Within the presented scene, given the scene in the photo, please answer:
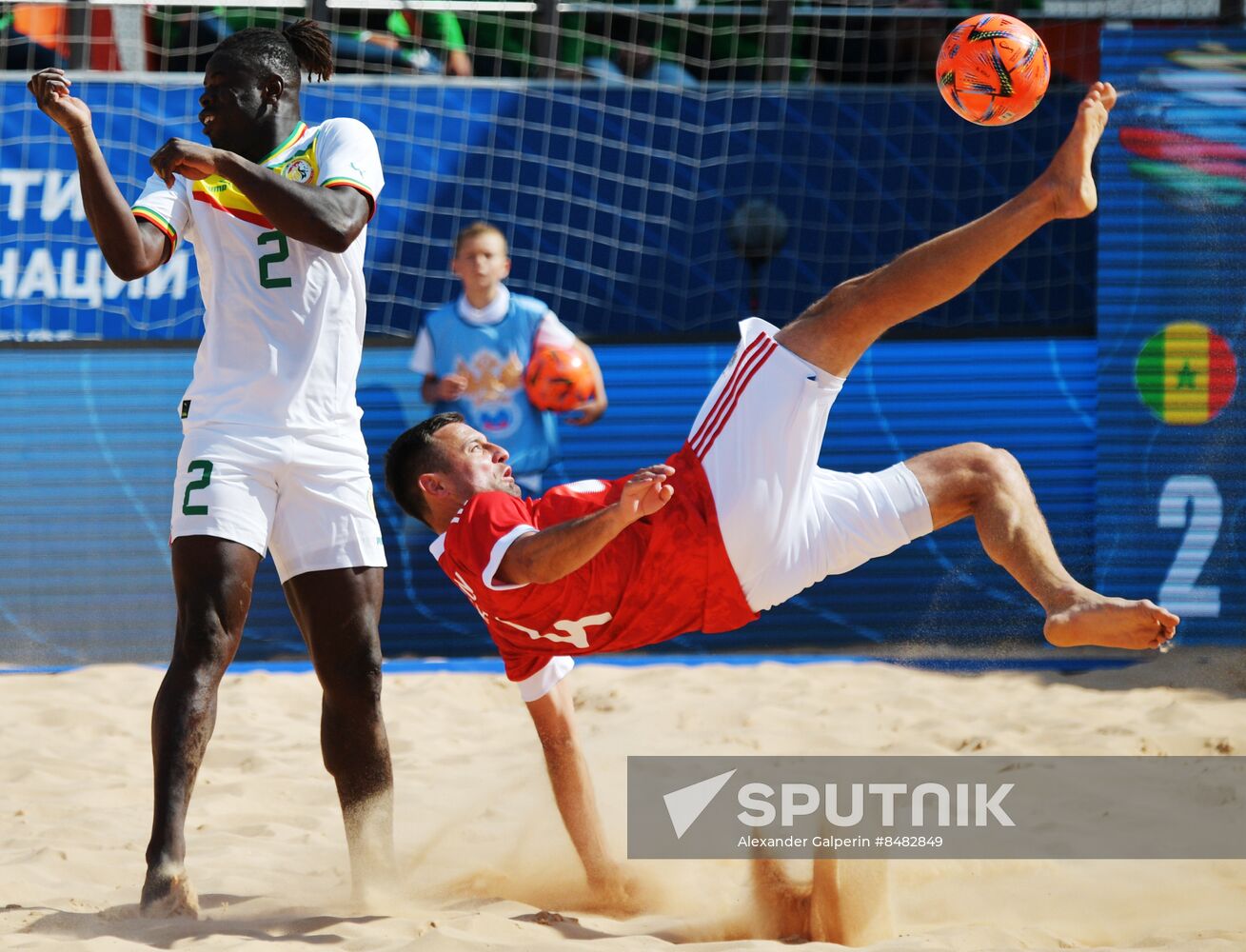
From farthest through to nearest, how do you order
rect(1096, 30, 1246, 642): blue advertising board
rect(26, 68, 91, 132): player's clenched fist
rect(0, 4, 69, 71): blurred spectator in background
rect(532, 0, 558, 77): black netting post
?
rect(532, 0, 558, 77): black netting post < rect(0, 4, 69, 71): blurred spectator in background < rect(1096, 30, 1246, 642): blue advertising board < rect(26, 68, 91, 132): player's clenched fist

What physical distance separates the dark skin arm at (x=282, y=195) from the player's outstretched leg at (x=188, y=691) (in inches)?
28.7

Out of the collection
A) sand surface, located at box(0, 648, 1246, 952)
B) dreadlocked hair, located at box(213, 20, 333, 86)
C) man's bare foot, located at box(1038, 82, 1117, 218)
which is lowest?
sand surface, located at box(0, 648, 1246, 952)

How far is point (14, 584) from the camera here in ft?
22.3

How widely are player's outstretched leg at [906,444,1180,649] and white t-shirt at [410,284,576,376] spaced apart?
3152 millimetres

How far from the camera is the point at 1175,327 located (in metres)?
6.76

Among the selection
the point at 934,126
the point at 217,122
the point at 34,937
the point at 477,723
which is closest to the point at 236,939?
the point at 34,937

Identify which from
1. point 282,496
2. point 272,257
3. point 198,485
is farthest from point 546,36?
point 198,485

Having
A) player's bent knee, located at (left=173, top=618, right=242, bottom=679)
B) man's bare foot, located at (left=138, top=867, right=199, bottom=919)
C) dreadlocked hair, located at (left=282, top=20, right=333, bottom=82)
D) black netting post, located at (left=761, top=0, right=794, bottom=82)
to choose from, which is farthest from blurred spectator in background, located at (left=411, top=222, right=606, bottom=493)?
man's bare foot, located at (left=138, top=867, right=199, bottom=919)

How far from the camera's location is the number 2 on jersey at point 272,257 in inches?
133

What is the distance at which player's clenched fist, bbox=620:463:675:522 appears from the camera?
9.58 ft

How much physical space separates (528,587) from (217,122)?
136cm

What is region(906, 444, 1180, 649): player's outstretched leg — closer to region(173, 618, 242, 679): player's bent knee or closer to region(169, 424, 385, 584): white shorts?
region(169, 424, 385, 584): white shorts

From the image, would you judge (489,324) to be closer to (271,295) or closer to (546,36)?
(546,36)

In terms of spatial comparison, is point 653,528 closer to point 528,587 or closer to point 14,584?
point 528,587
